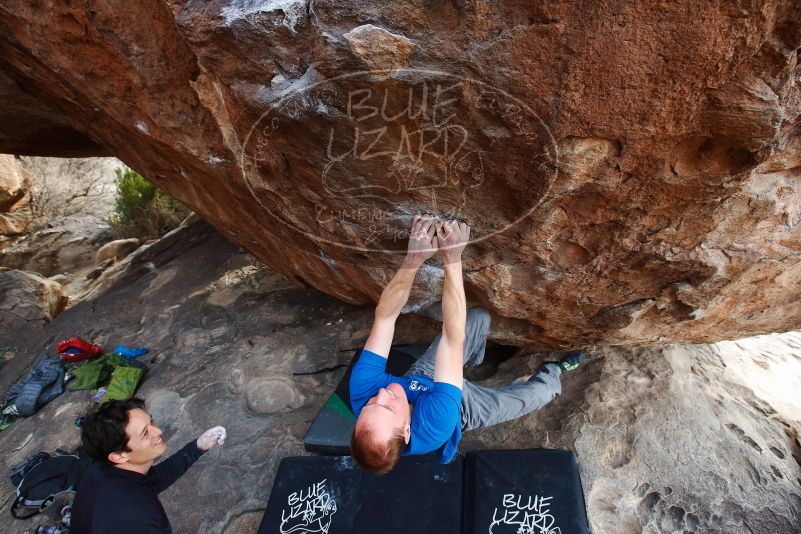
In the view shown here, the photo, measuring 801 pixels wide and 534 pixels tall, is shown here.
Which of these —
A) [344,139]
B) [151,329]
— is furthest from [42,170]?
[344,139]

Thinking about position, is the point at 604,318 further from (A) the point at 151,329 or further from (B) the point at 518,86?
(A) the point at 151,329

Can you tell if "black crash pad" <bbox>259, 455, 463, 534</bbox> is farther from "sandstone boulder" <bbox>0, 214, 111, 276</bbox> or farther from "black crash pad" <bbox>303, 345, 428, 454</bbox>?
"sandstone boulder" <bbox>0, 214, 111, 276</bbox>

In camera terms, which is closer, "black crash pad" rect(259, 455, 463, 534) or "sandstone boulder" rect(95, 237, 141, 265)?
"black crash pad" rect(259, 455, 463, 534)

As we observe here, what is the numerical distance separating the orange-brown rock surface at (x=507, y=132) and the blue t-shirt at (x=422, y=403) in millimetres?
457

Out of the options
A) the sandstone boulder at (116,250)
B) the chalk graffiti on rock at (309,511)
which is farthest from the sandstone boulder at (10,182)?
the chalk graffiti on rock at (309,511)

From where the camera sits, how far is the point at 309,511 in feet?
7.88

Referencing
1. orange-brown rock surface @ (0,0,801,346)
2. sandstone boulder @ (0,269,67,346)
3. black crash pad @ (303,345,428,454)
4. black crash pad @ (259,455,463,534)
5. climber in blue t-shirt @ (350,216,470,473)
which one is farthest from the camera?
sandstone boulder @ (0,269,67,346)

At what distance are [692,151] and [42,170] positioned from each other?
32.1ft

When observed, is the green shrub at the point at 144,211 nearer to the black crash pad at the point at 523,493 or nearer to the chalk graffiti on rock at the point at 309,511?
the chalk graffiti on rock at the point at 309,511

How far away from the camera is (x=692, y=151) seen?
1.48m

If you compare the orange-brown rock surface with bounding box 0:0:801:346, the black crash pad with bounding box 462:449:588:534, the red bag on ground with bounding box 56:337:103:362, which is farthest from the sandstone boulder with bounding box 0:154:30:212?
the black crash pad with bounding box 462:449:588:534

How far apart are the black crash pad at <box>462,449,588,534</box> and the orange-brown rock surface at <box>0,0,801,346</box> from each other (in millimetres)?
616

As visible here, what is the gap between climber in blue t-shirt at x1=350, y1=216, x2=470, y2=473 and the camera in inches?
73.3

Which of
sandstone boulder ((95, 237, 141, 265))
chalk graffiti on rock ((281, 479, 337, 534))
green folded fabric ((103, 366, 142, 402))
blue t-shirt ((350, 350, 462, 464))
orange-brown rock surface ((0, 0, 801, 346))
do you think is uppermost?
orange-brown rock surface ((0, 0, 801, 346))
